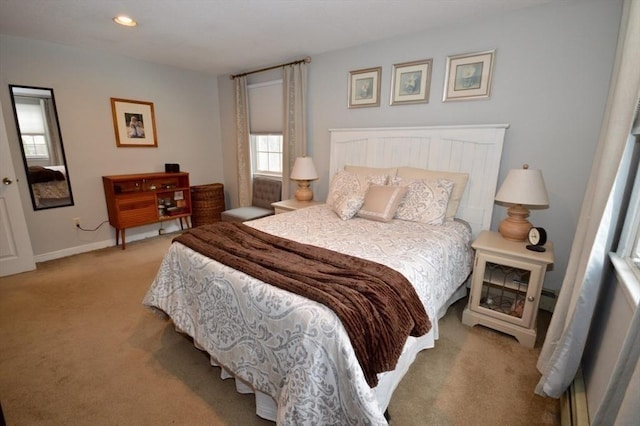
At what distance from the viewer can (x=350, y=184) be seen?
2.90m

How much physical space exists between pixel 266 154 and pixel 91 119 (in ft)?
7.27

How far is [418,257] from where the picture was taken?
1.74 m

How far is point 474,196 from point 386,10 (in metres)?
1.74

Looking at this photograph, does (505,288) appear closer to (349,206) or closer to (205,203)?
(349,206)

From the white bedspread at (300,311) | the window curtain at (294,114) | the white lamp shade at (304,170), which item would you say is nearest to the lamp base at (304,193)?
the white lamp shade at (304,170)

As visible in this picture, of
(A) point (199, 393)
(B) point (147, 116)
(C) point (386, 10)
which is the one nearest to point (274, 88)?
(B) point (147, 116)

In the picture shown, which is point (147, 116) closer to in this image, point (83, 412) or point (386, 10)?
point (386, 10)

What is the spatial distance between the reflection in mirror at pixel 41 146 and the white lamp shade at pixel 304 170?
8.95 ft

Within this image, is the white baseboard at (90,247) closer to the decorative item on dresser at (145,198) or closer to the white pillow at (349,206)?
the decorative item on dresser at (145,198)

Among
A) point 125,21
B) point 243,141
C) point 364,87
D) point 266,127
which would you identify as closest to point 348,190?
point 364,87

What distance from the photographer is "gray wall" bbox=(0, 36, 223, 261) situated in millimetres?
3092

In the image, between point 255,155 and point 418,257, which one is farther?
point 255,155

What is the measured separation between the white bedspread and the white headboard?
27 cm

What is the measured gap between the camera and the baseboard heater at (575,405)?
1.34 meters
